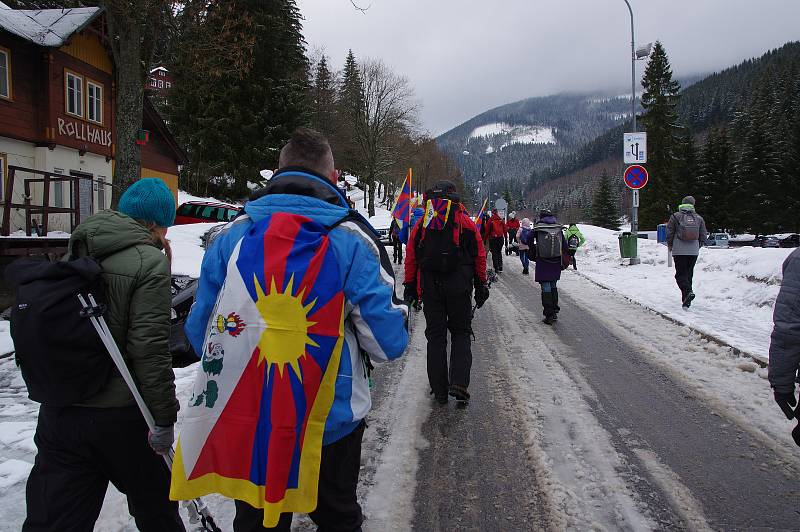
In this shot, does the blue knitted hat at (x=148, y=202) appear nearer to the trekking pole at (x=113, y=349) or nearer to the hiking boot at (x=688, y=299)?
the trekking pole at (x=113, y=349)

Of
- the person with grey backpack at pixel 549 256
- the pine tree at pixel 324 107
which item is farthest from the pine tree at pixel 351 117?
the person with grey backpack at pixel 549 256

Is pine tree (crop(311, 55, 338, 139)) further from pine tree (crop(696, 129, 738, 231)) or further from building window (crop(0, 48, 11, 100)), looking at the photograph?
pine tree (crop(696, 129, 738, 231))

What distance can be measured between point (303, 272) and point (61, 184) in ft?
67.2

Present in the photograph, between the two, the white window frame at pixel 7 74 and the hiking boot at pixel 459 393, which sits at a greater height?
the white window frame at pixel 7 74

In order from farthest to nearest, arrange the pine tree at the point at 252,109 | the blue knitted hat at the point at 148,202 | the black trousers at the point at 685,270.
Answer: the pine tree at the point at 252,109, the black trousers at the point at 685,270, the blue knitted hat at the point at 148,202

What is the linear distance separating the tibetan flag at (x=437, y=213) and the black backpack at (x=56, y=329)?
10.4 ft

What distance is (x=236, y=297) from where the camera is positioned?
5.93ft

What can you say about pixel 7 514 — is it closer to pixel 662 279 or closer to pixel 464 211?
pixel 464 211

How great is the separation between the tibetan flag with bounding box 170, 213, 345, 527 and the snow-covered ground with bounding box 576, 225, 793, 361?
6.08 meters

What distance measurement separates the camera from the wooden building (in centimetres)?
1589

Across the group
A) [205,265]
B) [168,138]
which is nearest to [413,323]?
[205,265]

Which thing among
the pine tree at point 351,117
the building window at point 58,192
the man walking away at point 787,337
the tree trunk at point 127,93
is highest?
the pine tree at point 351,117

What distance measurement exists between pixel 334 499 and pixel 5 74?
19598mm

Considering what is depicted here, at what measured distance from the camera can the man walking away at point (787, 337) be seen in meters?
2.63
